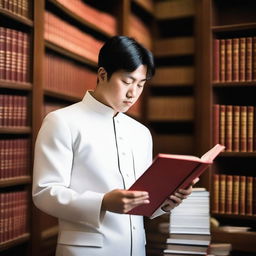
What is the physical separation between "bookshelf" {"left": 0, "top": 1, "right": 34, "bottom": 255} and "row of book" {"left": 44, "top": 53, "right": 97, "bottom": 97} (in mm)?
179

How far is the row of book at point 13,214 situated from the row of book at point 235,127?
1117 millimetres

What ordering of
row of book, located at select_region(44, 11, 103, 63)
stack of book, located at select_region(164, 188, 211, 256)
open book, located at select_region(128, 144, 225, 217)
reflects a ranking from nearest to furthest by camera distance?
open book, located at select_region(128, 144, 225, 217) → stack of book, located at select_region(164, 188, 211, 256) → row of book, located at select_region(44, 11, 103, 63)

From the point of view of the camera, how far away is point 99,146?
1.40 m

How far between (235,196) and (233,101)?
617 millimetres

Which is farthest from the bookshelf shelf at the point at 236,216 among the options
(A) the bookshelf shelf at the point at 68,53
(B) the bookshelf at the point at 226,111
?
(A) the bookshelf shelf at the point at 68,53

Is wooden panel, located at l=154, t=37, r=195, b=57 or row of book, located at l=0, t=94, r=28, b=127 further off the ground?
wooden panel, located at l=154, t=37, r=195, b=57

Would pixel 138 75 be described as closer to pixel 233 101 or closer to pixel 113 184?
pixel 113 184

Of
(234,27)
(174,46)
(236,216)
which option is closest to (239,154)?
(236,216)

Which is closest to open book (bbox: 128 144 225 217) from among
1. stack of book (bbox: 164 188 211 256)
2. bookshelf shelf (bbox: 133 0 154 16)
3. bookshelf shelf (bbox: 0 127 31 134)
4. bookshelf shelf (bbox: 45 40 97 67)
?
stack of book (bbox: 164 188 211 256)

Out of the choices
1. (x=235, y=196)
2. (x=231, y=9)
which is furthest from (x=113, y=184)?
(x=231, y=9)

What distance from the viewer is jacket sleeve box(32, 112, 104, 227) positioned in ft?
4.07

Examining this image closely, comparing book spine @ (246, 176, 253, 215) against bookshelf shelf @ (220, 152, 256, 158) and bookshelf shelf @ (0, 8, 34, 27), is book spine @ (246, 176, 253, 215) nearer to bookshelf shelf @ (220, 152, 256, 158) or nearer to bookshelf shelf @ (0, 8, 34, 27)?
A: bookshelf shelf @ (220, 152, 256, 158)

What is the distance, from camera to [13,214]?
1.87 meters

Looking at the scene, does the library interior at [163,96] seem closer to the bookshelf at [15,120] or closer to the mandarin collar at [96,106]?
the bookshelf at [15,120]
